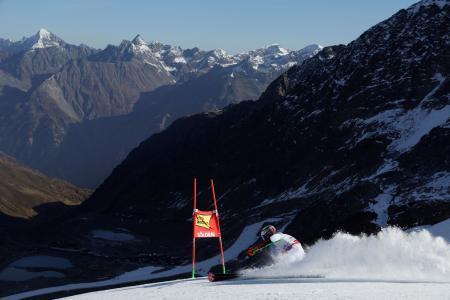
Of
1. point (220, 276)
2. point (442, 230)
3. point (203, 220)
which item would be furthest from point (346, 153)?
point (220, 276)

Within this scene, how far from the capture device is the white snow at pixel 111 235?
12322 cm

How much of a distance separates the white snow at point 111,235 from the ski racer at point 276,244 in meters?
100

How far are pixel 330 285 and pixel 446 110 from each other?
3663 inches

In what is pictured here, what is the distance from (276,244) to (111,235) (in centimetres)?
10330

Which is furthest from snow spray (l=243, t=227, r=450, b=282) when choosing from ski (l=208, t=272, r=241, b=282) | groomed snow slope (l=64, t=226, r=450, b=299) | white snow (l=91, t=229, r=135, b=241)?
white snow (l=91, t=229, r=135, b=241)

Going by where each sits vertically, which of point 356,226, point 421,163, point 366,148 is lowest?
point 356,226

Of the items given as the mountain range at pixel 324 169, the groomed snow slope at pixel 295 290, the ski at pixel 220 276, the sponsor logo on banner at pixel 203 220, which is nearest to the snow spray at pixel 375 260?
the ski at pixel 220 276

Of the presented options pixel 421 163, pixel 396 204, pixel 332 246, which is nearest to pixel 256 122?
pixel 421 163

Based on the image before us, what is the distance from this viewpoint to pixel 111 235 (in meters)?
125

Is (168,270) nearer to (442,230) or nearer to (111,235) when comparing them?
(111,235)

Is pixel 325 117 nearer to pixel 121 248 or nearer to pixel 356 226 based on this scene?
pixel 121 248

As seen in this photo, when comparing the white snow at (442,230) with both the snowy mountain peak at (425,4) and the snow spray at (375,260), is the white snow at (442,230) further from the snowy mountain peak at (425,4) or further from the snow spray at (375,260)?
the snowy mountain peak at (425,4)

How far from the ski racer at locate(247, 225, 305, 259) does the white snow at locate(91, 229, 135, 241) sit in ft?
328

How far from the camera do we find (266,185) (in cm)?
13950
